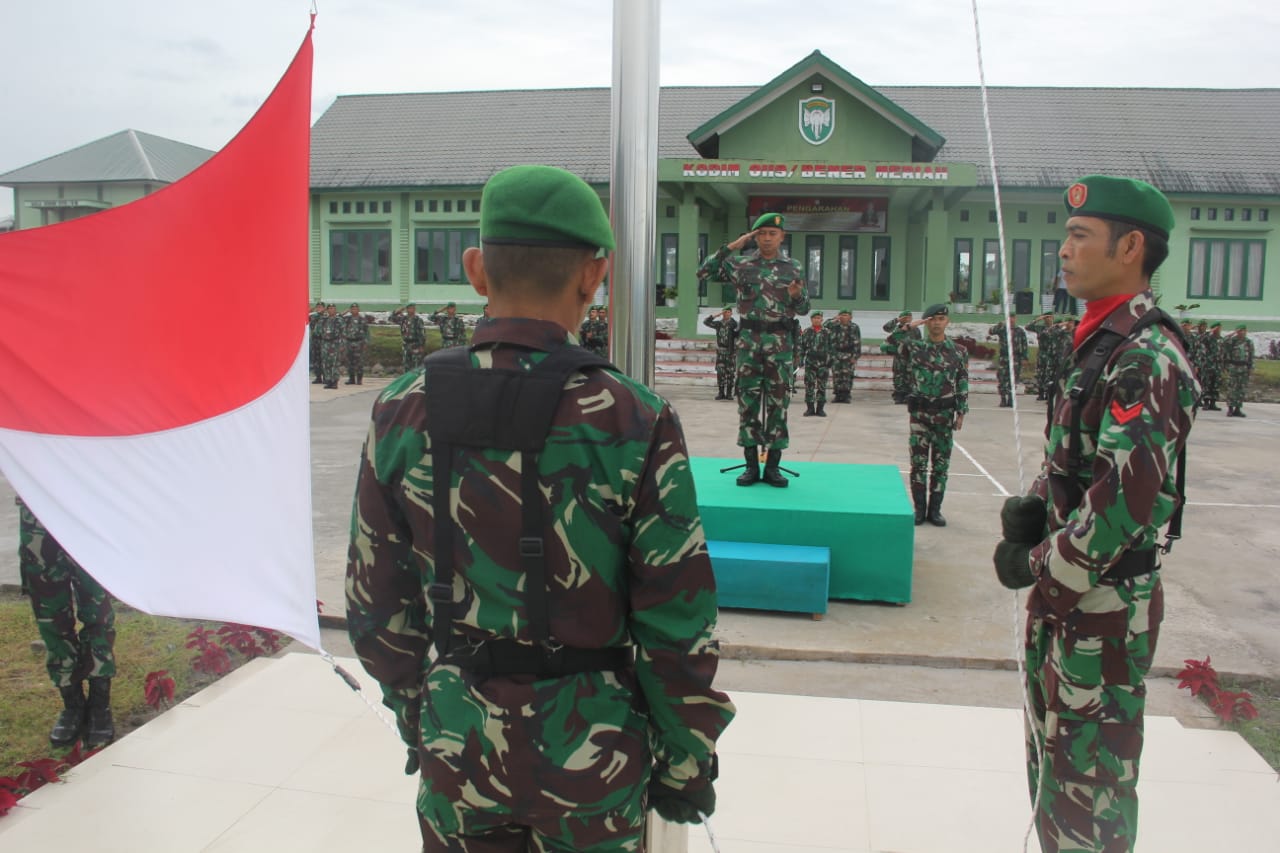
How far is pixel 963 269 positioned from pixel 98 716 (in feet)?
82.7

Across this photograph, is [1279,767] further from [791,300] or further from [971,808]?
[791,300]

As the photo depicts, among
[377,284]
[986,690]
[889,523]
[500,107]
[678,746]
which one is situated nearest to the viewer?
[678,746]

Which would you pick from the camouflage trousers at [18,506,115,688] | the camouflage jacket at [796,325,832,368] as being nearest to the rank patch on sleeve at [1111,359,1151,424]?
the camouflage trousers at [18,506,115,688]

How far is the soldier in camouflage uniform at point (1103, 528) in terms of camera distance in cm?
216

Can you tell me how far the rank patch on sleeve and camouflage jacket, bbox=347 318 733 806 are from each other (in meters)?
1.09

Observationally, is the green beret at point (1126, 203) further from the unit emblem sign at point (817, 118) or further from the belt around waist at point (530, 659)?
the unit emblem sign at point (817, 118)

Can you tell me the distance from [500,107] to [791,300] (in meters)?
26.3

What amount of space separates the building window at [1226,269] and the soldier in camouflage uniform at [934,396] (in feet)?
69.2

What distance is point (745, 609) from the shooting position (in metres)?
6.08

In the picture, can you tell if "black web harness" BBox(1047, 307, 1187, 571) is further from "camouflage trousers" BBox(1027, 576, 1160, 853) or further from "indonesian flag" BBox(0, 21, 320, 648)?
"indonesian flag" BBox(0, 21, 320, 648)

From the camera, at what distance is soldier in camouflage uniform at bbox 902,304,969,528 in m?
8.27

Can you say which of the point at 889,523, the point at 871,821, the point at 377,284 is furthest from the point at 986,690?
the point at 377,284

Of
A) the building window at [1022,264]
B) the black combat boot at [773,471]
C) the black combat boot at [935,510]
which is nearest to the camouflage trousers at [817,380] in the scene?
the black combat boot at [935,510]

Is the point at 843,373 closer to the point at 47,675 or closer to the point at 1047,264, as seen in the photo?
the point at 1047,264
